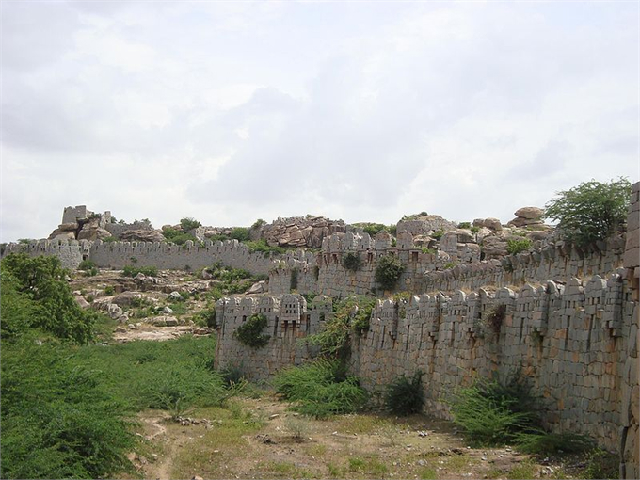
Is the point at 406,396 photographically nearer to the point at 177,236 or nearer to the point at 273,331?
the point at 273,331

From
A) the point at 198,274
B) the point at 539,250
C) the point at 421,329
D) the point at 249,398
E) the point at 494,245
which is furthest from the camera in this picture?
the point at 198,274

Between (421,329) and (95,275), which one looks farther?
(95,275)

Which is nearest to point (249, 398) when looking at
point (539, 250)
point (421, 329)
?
point (421, 329)

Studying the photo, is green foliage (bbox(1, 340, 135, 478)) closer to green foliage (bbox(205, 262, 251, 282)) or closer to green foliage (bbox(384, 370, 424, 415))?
green foliage (bbox(384, 370, 424, 415))

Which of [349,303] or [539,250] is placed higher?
[539,250]

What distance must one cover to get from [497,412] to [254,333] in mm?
14331

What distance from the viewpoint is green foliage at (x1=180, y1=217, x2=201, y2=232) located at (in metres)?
74.8

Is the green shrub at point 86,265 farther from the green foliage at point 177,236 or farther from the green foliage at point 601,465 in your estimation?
the green foliage at point 601,465

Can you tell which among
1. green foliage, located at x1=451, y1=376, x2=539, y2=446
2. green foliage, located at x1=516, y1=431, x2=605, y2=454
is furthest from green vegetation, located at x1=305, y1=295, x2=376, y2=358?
green foliage, located at x1=516, y1=431, x2=605, y2=454

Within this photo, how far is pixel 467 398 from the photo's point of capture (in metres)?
17.3

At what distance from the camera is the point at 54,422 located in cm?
1483

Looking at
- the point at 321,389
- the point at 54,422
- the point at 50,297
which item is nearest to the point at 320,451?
the point at 54,422

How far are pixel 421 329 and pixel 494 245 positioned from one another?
17657 mm

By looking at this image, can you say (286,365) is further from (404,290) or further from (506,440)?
(506,440)
